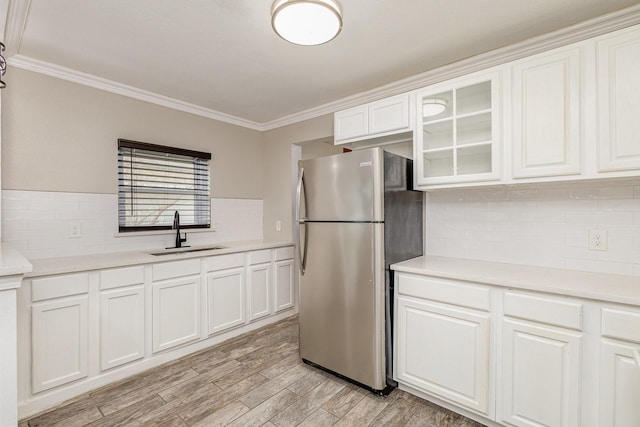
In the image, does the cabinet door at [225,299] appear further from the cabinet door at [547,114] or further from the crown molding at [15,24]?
the cabinet door at [547,114]

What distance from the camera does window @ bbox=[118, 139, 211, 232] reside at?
9.19ft

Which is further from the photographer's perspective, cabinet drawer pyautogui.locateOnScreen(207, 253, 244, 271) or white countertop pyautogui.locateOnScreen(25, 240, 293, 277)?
cabinet drawer pyautogui.locateOnScreen(207, 253, 244, 271)

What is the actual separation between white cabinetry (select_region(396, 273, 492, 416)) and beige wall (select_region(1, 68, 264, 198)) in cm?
264

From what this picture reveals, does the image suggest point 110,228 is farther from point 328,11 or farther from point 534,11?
point 534,11

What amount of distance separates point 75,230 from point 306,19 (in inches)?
95.0

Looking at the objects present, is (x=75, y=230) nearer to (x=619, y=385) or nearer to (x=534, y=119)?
(x=534, y=119)

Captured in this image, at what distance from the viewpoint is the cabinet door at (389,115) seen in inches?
92.1

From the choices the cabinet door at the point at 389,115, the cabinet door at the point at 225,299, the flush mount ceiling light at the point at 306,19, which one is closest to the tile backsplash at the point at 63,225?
the cabinet door at the point at 225,299

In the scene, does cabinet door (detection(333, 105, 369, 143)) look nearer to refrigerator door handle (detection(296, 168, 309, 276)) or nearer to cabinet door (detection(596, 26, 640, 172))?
refrigerator door handle (detection(296, 168, 309, 276))

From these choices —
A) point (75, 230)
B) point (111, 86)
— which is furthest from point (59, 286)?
point (111, 86)

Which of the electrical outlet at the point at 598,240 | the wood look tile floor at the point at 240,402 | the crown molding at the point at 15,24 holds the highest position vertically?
the crown molding at the point at 15,24

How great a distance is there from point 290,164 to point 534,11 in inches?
102

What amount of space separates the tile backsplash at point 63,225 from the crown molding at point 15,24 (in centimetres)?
100

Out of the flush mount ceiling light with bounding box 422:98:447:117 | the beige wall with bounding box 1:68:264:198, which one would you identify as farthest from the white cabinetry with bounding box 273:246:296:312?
the flush mount ceiling light with bounding box 422:98:447:117
